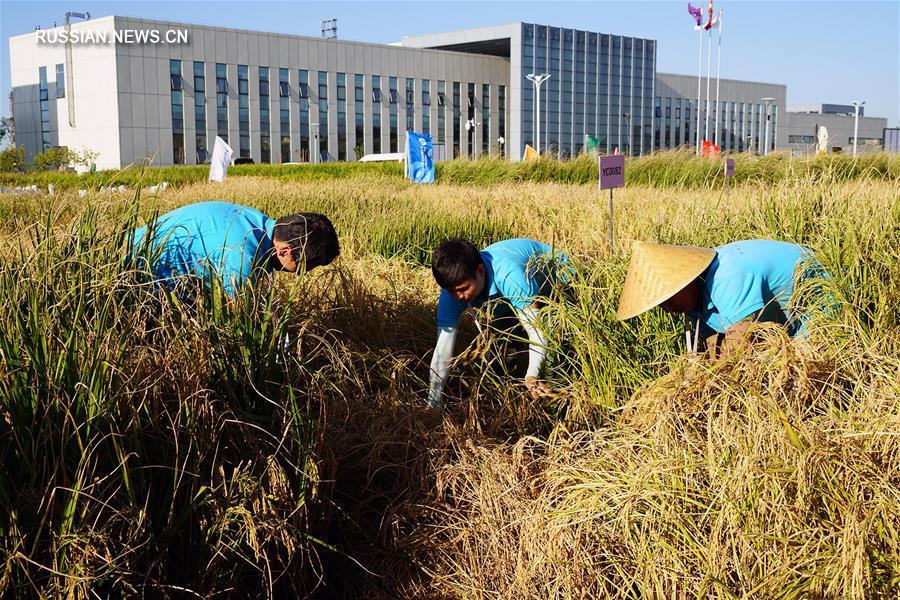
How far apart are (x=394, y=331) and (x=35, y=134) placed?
148 ft

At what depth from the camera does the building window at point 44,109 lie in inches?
1746

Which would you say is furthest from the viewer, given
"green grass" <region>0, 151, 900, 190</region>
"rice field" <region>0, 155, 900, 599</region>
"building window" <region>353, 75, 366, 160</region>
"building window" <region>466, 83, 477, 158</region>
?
"building window" <region>466, 83, 477, 158</region>

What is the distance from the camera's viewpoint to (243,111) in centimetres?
4503

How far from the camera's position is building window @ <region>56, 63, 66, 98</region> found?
142ft

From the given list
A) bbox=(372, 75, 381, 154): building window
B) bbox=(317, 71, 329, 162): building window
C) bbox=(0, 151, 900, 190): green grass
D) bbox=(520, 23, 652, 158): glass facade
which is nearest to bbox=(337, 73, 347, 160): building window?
bbox=(317, 71, 329, 162): building window

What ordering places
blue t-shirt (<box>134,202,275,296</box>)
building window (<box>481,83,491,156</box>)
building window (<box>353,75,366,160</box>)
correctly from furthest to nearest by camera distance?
building window (<box>481,83,491,156</box>) → building window (<box>353,75,366,160</box>) → blue t-shirt (<box>134,202,275,296</box>)

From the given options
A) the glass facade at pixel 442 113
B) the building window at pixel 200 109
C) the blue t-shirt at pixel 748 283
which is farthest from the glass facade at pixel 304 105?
the blue t-shirt at pixel 748 283

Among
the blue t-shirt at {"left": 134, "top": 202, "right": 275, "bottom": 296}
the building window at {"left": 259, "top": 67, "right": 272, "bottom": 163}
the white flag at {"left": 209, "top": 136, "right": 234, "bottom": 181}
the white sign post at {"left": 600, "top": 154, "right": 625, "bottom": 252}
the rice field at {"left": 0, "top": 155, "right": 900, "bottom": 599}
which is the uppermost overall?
the building window at {"left": 259, "top": 67, "right": 272, "bottom": 163}

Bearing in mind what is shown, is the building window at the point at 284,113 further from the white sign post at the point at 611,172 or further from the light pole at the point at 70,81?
the white sign post at the point at 611,172

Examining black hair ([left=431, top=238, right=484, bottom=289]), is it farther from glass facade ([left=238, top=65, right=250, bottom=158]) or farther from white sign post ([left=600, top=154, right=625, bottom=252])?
glass facade ([left=238, top=65, right=250, bottom=158])

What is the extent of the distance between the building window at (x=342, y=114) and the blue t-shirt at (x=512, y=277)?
45515 mm

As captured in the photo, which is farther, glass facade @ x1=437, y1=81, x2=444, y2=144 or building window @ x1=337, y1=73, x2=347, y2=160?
glass facade @ x1=437, y1=81, x2=444, y2=144

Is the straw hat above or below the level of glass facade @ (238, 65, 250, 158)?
below

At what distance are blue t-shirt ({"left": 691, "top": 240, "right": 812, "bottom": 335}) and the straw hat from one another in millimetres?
82
